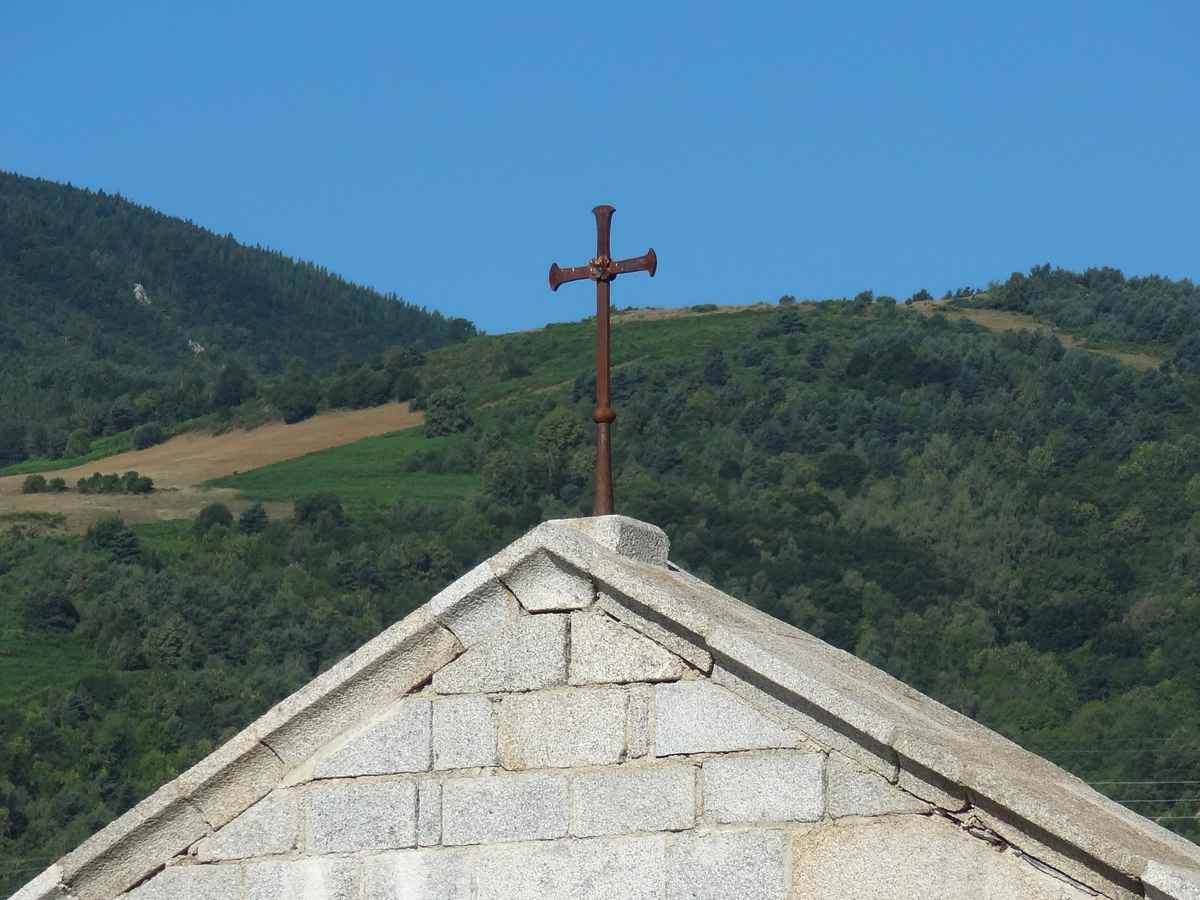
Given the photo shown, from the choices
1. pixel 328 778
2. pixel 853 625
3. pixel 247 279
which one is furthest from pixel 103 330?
pixel 328 778

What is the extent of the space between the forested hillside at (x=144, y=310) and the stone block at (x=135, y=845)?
105098 millimetres

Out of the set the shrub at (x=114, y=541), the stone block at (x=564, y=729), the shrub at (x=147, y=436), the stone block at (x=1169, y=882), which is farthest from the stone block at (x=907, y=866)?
the shrub at (x=147, y=436)

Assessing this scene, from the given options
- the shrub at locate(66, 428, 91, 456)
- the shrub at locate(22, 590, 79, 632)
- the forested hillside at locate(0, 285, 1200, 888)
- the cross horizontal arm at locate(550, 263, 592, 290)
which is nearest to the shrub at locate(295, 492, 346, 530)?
the forested hillside at locate(0, 285, 1200, 888)

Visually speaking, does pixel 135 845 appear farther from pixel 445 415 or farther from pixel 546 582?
pixel 445 415

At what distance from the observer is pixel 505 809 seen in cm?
686

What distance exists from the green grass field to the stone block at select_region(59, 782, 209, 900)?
2716 inches

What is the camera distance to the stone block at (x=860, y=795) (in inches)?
261

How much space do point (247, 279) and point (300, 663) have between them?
10733 cm

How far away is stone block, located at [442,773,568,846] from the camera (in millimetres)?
6824

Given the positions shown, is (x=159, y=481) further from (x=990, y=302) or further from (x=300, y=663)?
(x=990, y=302)

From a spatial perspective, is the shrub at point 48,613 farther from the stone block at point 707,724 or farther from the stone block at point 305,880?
the stone block at point 707,724

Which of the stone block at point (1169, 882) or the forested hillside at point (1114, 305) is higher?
the forested hillside at point (1114, 305)

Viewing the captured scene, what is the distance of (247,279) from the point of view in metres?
157

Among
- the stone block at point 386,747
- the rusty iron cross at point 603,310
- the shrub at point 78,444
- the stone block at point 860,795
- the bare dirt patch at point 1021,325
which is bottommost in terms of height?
the stone block at point 860,795
